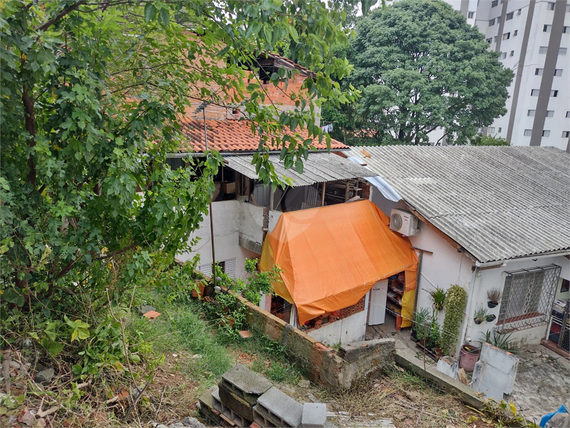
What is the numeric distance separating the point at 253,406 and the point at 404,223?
780 centimetres

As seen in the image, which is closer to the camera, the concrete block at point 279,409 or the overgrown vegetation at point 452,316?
the concrete block at point 279,409

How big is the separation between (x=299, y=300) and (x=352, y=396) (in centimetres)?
332

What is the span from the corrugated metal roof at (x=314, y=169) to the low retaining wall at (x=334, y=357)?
134 inches

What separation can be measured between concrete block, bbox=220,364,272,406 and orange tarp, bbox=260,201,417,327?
4013 millimetres

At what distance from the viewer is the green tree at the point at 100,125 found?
3.14m

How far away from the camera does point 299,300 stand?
29.3 feet

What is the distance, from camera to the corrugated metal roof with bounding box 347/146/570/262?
10562 mm

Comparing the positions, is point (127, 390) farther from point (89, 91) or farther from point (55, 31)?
point (55, 31)

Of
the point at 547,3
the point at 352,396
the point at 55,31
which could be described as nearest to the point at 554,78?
the point at 547,3

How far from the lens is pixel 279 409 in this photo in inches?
175

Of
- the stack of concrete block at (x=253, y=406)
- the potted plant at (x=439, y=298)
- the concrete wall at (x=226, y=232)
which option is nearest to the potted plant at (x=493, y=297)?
the potted plant at (x=439, y=298)

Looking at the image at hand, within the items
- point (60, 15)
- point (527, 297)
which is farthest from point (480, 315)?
point (60, 15)

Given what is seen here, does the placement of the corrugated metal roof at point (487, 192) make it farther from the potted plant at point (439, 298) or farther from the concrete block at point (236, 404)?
the concrete block at point (236, 404)

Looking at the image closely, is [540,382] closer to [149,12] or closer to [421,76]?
[149,12]
